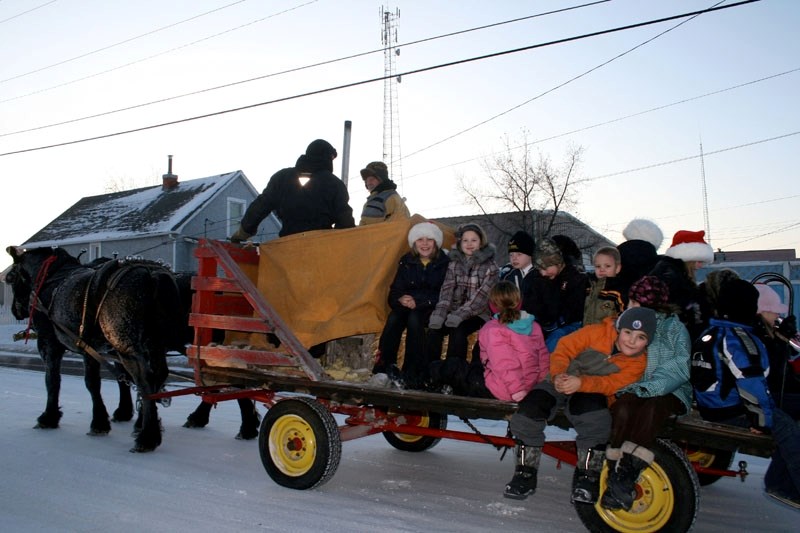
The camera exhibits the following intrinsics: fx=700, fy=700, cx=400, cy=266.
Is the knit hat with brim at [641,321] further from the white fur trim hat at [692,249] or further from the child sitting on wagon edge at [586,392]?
the white fur trim hat at [692,249]

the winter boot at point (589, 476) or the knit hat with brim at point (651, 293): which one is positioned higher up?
the knit hat with brim at point (651, 293)

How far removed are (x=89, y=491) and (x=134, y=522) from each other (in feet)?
3.01

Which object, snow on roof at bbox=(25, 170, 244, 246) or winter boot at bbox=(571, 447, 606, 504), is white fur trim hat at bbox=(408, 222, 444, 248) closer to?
winter boot at bbox=(571, 447, 606, 504)

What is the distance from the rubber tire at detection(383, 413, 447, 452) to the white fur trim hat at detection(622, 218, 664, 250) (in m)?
2.41

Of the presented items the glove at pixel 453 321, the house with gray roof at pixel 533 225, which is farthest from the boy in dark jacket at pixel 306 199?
the house with gray roof at pixel 533 225

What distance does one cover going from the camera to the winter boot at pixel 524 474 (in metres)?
4.06

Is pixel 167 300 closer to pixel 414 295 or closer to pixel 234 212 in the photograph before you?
pixel 414 295

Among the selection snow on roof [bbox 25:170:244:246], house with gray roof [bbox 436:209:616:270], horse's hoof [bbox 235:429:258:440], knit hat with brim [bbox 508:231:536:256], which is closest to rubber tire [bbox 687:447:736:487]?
knit hat with brim [bbox 508:231:536:256]

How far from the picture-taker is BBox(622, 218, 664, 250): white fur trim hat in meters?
5.03

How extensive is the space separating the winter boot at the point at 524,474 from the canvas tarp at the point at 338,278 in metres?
1.84

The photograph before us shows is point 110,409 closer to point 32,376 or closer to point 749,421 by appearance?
point 32,376

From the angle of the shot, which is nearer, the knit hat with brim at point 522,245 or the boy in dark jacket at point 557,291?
the boy in dark jacket at point 557,291

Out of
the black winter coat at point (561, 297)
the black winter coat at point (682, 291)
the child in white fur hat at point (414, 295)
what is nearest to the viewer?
the black winter coat at point (682, 291)

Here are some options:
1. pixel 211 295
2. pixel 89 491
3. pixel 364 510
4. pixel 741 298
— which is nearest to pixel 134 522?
pixel 89 491
